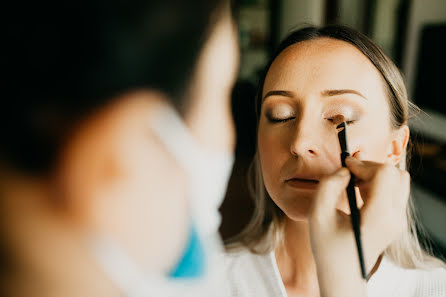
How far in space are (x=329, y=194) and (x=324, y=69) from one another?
8.7 inches

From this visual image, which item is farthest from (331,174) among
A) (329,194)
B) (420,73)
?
(420,73)

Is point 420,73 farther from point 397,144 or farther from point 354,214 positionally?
point 354,214

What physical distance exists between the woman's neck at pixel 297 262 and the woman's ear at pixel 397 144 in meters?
0.19

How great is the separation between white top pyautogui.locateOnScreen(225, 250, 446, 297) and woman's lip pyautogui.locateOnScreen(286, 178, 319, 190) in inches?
7.8

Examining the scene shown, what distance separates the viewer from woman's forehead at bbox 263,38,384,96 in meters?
0.51

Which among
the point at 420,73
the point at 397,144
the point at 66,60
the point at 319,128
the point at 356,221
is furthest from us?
the point at 420,73

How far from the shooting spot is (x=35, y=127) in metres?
0.20

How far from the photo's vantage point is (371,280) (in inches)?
22.7

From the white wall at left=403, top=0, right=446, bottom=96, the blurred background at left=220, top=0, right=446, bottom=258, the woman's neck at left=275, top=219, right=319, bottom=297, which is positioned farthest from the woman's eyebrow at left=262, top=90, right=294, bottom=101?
the white wall at left=403, top=0, right=446, bottom=96

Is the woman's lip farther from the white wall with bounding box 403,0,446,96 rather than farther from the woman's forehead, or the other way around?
the white wall with bounding box 403,0,446,96

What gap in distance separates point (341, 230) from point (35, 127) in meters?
0.30

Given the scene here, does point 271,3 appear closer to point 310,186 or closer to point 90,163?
point 310,186

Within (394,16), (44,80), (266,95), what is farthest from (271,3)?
(394,16)

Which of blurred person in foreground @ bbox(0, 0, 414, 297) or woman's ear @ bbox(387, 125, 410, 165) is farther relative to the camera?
woman's ear @ bbox(387, 125, 410, 165)
